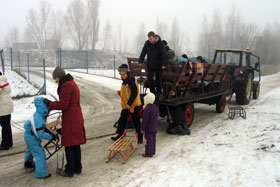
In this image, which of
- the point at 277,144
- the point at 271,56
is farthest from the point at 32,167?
the point at 271,56

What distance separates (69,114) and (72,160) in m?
0.77

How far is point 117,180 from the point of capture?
397cm

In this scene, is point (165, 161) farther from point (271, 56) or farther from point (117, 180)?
point (271, 56)

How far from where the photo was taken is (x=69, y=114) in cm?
400

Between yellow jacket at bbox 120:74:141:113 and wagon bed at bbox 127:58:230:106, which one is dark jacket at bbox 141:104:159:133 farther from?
wagon bed at bbox 127:58:230:106

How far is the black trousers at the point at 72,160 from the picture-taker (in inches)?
161

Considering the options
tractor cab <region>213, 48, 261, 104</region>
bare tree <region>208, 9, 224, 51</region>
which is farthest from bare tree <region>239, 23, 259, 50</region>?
tractor cab <region>213, 48, 261, 104</region>

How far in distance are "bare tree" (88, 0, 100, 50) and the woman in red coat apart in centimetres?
4935

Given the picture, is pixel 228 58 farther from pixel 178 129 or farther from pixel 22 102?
pixel 22 102

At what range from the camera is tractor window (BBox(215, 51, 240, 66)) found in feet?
37.1

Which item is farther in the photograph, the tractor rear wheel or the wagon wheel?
the tractor rear wheel

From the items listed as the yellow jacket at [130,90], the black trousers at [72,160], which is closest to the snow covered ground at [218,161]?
the black trousers at [72,160]

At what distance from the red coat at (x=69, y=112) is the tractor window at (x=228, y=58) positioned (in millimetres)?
9080

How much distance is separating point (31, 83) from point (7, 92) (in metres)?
8.28
